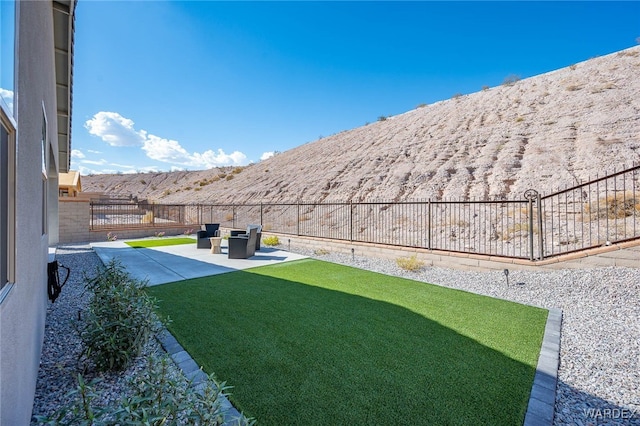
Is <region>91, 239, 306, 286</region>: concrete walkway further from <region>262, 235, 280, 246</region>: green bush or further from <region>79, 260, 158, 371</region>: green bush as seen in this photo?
<region>79, 260, 158, 371</region>: green bush

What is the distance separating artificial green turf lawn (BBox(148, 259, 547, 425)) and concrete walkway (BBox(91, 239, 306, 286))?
1.12 m

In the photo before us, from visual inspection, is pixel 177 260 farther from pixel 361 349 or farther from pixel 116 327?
pixel 361 349

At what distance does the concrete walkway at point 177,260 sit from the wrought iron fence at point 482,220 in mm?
2955

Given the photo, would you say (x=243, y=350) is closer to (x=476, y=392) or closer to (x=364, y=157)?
(x=476, y=392)

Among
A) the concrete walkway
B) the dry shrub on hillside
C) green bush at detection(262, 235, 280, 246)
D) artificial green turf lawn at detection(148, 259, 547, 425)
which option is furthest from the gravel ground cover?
green bush at detection(262, 235, 280, 246)

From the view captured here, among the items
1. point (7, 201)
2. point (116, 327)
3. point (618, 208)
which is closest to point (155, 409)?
point (7, 201)

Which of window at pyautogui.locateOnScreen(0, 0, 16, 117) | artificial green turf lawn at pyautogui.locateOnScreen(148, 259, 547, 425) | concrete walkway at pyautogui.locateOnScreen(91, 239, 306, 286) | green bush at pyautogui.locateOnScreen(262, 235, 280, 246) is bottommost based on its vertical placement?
artificial green turf lawn at pyautogui.locateOnScreen(148, 259, 547, 425)

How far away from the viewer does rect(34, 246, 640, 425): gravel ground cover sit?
250 cm

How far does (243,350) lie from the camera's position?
335 centimetres

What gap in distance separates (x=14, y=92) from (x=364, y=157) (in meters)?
21.3

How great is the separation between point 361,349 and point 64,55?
8056 millimetres

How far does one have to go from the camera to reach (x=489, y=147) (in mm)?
16609

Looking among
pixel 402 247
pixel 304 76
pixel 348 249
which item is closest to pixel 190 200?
pixel 304 76

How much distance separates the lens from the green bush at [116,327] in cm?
A: 279
